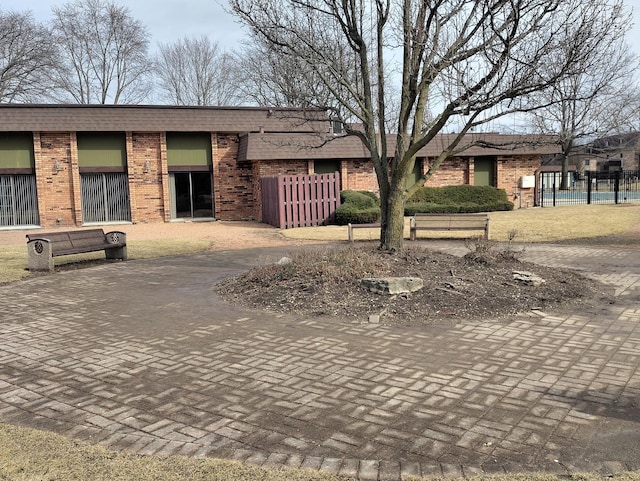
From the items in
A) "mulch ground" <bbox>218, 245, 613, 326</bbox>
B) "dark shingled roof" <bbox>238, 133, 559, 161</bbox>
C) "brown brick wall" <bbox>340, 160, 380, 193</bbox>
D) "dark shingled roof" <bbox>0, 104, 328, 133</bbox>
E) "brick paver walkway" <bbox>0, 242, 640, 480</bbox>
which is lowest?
"brick paver walkway" <bbox>0, 242, 640, 480</bbox>

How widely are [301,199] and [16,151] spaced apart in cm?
1189

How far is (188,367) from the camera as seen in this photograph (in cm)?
520

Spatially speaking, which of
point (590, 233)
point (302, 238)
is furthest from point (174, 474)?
point (590, 233)

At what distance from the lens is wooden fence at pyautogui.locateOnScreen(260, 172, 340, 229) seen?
832 inches

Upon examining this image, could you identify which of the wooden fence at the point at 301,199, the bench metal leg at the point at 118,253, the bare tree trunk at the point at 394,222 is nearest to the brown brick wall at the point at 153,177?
the wooden fence at the point at 301,199

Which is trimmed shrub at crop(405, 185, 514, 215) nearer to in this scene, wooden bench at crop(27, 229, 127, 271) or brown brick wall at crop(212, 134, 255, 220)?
brown brick wall at crop(212, 134, 255, 220)

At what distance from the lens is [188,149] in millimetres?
24766

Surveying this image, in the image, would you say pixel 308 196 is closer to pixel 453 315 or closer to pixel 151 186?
pixel 151 186

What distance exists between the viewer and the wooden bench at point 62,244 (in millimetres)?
11391

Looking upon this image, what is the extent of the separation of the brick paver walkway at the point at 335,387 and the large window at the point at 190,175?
17430 mm

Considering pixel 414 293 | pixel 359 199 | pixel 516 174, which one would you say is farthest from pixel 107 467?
pixel 516 174

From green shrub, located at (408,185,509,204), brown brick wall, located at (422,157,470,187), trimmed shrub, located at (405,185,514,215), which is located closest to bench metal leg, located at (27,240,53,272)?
trimmed shrub, located at (405,185,514,215)

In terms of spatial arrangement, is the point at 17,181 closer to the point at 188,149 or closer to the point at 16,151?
the point at 16,151

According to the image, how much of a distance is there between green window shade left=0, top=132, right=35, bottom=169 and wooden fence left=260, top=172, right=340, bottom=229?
983 cm
